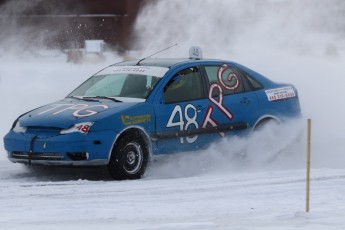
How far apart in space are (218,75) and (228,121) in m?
0.60

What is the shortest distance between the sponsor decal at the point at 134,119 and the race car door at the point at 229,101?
2.89 ft

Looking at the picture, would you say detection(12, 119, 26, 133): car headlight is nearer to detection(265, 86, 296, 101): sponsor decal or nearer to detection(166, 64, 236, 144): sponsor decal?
detection(166, 64, 236, 144): sponsor decal

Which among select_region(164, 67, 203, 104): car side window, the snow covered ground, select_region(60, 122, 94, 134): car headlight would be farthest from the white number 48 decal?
select_region(60, 122, 94, 134): car headlight

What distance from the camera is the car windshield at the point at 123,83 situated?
32.9 ft

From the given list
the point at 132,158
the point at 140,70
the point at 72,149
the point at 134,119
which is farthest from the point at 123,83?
the point at 72,149

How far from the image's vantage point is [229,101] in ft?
34.6

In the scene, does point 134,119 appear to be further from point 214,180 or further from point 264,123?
point 264,123

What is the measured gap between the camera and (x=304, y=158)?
36.7 ft

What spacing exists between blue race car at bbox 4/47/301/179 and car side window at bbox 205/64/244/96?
0.01 meters

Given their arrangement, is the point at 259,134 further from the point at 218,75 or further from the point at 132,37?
the point at 132,37

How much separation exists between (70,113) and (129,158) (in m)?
0.79

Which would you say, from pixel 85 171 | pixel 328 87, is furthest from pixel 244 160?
pixel 328 87

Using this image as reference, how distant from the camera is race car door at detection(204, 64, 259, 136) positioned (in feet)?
34.0

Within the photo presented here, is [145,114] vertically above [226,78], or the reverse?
[226,78]
